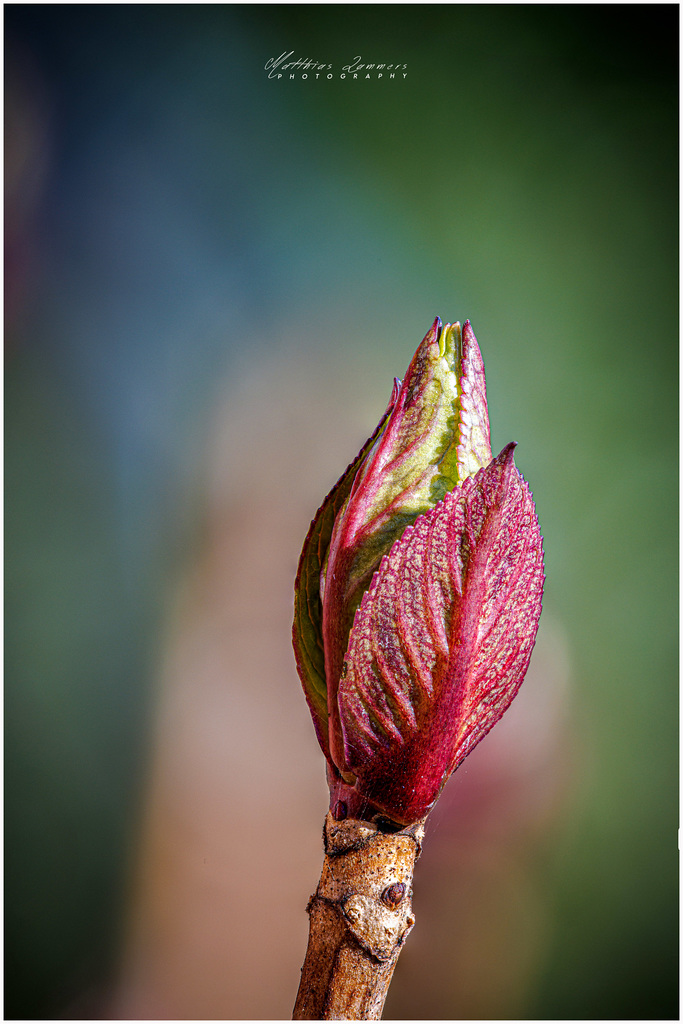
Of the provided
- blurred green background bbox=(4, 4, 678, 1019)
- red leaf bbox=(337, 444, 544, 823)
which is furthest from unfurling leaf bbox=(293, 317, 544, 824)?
blurred green background bbox=(4, 4, 678, 1019)

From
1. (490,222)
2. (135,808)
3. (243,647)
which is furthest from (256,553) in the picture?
(490,222)

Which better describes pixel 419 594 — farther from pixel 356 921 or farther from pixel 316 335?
pixel 316 335

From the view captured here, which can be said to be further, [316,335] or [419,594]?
[316,335]

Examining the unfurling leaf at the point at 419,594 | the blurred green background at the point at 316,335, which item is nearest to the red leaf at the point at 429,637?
the unfurling leaf at the point at 419,594

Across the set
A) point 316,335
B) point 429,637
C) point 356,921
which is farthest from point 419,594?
point 316,335

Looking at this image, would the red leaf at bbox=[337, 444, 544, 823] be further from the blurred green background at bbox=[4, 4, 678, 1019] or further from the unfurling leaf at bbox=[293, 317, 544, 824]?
the blurred green background at bbox=[4, 4, 678, 1019]

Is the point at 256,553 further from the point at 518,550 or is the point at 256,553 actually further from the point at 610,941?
the point at 610,941

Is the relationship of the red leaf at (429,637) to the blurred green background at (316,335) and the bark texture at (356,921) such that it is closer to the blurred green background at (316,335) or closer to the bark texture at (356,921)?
the bark texture at (356,921)
